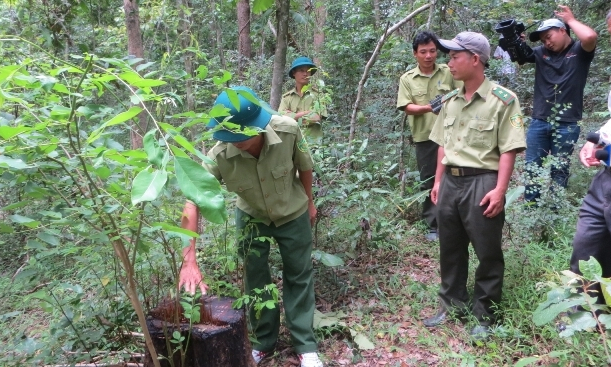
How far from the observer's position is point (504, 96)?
279cm

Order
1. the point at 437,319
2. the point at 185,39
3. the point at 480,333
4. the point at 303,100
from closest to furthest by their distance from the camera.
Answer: the point at 480,333
the point at 437,319
the point at 303,100
the point at 185,39

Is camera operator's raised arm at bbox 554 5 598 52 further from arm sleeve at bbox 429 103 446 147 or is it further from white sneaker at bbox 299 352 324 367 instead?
white sneaker at bbox 299 352 324 367

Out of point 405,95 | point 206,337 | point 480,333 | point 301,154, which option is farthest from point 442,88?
point 206,337

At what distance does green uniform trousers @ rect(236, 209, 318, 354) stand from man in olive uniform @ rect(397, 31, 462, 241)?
1.91 metres

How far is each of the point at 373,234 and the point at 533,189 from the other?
1391mm

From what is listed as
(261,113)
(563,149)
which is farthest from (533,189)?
(261,113)

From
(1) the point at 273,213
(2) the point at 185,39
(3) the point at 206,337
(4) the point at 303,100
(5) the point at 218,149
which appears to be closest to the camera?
(3) the point at 206,337

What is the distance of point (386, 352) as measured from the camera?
301cm

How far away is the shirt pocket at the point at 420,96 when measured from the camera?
14.5ft

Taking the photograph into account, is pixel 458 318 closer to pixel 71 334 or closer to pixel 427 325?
pixel 427 325

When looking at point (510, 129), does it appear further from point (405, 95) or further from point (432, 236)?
point (432, 236)

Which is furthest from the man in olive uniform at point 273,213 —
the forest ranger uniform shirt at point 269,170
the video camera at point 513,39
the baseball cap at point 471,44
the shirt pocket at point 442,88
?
the video camera at point 513,39

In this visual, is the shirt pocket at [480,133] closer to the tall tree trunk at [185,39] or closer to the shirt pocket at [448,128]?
the shirt pocket at [448,128]

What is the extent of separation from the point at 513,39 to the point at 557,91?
63 cm
